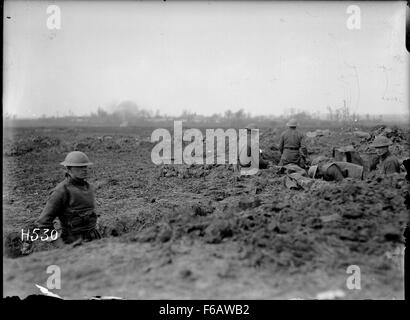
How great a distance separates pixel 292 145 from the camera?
10188 millimetres

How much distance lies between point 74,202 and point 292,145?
644 centimetres

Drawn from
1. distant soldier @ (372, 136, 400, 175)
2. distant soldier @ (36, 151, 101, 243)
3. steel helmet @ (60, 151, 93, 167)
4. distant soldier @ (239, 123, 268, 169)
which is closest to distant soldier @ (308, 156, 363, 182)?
distant soldier @ (372, 136, 400, 175)

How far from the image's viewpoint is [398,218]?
192 inches

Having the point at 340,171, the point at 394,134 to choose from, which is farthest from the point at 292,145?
the point at 394,134

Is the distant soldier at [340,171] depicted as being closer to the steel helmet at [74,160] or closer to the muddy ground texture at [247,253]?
the muddy ground texture at [247,253]

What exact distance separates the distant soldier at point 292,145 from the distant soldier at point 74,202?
20.0 ft

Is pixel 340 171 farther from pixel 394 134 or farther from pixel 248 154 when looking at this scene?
pixel 394 134

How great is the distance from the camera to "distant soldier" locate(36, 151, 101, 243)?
5149mm

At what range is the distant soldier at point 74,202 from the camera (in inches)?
203

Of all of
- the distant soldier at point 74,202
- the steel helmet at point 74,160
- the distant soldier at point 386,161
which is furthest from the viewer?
the distant soldier at point 386,161

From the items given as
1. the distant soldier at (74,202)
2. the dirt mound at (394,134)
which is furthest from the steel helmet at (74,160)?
the dirt mound at (394,134)

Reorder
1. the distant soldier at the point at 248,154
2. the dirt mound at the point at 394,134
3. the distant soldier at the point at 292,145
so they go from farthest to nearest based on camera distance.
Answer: the dirt mound at the point at 394,134
the distant soldier at the point at 292,145
the distant soldier at the point at 248,154

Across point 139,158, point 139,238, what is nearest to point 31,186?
point 139,158
